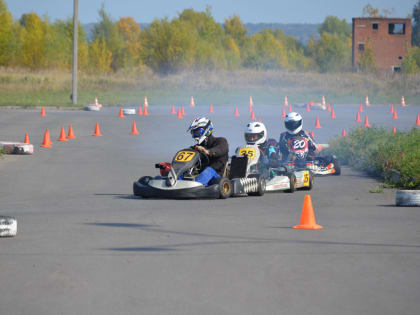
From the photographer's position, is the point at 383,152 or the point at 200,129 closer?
the point at 200,129

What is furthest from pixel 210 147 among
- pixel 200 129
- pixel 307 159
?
pixel 307 159

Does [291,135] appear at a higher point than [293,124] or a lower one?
lower

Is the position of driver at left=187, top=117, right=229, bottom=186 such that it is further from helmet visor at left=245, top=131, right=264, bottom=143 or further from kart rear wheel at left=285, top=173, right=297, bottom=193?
helmet visor at left=245, top=131, right=264, bottom=143

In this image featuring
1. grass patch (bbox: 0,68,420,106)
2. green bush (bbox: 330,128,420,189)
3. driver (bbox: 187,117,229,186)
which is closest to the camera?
driver (bbox: 187,117,229,186)

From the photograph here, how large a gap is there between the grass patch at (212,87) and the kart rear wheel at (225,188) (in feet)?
134

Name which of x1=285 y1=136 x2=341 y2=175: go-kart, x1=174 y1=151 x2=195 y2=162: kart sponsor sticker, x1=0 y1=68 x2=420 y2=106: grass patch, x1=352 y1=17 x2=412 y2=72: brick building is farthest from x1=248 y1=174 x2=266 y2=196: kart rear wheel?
x1=352 y1=17 x2=412 y2=72: brick building

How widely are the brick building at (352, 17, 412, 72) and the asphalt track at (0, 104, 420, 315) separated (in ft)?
305

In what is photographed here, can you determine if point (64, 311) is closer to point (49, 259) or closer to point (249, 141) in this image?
point (49, 259)

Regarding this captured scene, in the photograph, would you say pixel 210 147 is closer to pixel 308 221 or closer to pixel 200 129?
pixel 200 129

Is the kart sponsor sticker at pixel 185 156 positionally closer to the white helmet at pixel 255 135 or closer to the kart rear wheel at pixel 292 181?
the kart rear wheel at pixel 292 181

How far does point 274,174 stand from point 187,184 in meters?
2.55

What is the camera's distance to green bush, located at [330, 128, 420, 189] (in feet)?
51.8

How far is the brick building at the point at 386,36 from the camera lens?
354 feet

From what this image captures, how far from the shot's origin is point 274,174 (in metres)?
15.8
